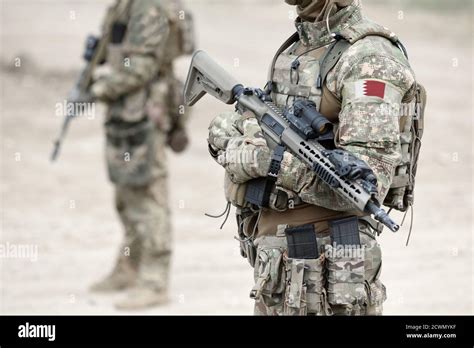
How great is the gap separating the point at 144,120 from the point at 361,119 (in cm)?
441

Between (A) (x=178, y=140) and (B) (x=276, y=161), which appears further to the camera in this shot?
(A) (x=178, y=140)

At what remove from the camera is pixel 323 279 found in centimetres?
472

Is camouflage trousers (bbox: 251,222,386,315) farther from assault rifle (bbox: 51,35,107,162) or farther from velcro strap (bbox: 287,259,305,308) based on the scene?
assault rifle (bbox: 51,35,107,162)

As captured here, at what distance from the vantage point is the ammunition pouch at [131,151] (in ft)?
28.3

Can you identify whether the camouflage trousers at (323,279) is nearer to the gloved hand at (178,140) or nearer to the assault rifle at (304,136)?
the assault rifle at (304,136)

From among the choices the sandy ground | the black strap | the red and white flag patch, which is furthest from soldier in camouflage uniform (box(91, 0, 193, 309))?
the red and white flag patch

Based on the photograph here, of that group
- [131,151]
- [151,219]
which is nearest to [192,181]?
[151,219]

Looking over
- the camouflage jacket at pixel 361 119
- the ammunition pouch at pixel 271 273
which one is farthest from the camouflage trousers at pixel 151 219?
the camouflage jacket at pixel 361 119

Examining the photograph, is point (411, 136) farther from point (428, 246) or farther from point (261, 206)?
point (428, 246)

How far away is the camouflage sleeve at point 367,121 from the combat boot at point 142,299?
4390 millimetres

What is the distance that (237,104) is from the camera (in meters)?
4.95

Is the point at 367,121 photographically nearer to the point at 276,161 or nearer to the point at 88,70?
the point at 276,161

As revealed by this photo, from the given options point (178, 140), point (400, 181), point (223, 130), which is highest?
point (178, 140)
